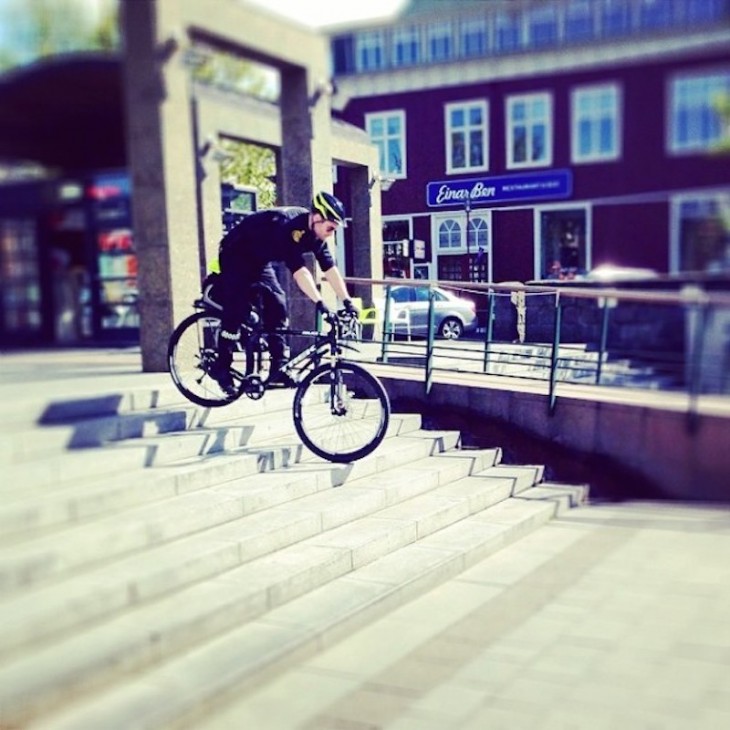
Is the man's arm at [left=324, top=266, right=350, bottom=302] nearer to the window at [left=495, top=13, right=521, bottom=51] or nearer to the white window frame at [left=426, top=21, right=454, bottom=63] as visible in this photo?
the white window frame at [left=426, top=21, right=454, bottom=63]

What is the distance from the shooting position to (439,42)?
8.69 feet

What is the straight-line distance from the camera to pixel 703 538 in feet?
14.9

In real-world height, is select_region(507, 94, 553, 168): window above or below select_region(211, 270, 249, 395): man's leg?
above

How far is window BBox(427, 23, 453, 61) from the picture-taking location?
8.53 feet

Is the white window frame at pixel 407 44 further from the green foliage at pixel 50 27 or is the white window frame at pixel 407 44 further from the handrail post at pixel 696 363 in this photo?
the handrail post at pixel 696 363

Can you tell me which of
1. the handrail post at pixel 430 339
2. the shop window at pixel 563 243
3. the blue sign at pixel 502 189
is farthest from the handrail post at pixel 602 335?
the handrail post at pixel 430 339

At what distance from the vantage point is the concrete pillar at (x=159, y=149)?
2.89m

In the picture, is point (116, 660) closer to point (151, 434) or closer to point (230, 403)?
point (151, 434)

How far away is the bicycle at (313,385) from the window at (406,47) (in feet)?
7.95

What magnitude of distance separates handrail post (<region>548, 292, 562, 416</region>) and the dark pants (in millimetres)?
1695

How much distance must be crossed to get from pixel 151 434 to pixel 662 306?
3.16 meters

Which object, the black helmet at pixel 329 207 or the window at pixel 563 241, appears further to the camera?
the black helmet at pixel 329 207

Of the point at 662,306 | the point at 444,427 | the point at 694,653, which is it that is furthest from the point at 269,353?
the point at 662,306

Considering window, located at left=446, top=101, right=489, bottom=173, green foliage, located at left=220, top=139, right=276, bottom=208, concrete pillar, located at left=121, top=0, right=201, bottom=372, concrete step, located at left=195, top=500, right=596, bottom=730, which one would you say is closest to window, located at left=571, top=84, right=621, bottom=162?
window, located at left=446, top=101, right=489, bottom=173
